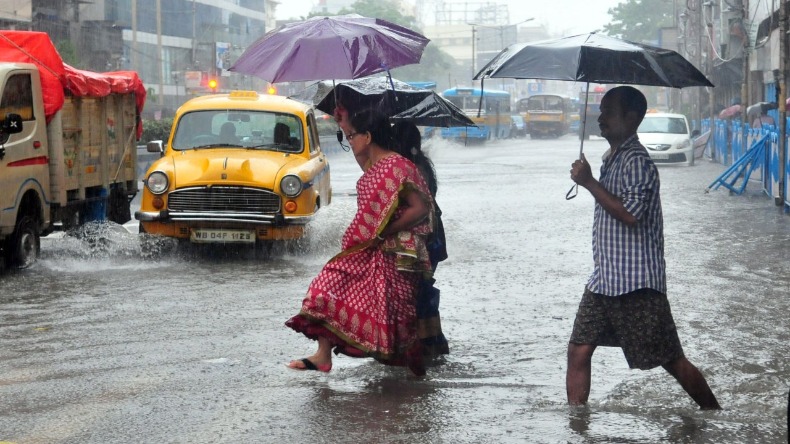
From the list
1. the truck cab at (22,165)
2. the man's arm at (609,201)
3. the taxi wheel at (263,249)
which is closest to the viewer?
the man's arm at (609,201)

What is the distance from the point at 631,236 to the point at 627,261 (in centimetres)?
11

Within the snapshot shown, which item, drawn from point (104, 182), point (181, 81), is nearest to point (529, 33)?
point (181, 81)

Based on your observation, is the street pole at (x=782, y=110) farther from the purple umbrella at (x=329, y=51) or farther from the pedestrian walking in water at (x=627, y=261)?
the pedestrian walking in water at (x=627, y=261)

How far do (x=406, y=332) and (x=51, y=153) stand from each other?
6.92 meters

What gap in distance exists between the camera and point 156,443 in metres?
5.25

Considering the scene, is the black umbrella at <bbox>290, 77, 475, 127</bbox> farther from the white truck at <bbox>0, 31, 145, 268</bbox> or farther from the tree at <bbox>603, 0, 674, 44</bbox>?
the tree at <bbox>603, 0, 674, 44</bbox>

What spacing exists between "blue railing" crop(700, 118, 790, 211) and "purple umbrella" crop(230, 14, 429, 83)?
11907mm

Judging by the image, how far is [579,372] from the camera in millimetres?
5723

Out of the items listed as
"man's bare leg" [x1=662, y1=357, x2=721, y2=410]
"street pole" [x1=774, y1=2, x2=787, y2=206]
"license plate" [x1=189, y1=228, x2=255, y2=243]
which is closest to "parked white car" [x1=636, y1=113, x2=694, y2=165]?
"street pole" [x1=774, y1=2, x2=787, y2=206]

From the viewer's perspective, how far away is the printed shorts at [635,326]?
18.0 feet

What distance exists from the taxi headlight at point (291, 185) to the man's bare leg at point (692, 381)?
24.0 ft

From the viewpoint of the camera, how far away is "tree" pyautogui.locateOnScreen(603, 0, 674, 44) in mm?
91500

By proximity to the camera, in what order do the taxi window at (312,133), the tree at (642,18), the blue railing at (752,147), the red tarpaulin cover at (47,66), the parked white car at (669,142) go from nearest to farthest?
the red tarpaulin cover at (47,66)
the taxi window at (312,133)
the blue railing at (752,147)
the parked white car at (669,142)
the tree at (642,18)

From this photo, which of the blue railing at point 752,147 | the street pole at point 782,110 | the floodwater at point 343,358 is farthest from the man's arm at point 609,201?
the street pole at point 782,110
